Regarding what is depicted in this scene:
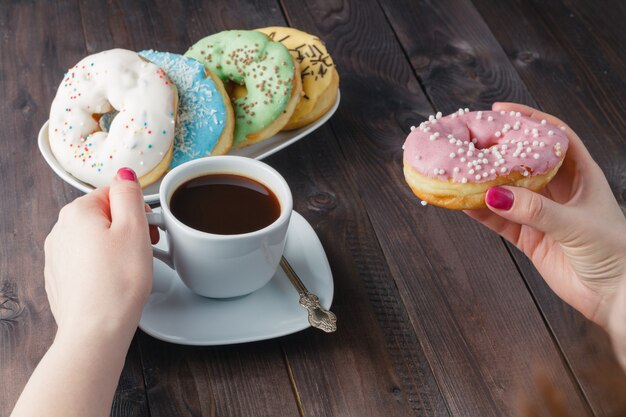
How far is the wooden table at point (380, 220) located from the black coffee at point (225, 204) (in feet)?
0.59

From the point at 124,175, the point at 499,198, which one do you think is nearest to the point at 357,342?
the point at 499,198

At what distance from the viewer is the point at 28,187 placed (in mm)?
1297

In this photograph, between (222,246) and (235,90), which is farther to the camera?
(235,90)

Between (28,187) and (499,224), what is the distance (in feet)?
2.66

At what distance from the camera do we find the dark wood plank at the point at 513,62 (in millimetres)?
1556

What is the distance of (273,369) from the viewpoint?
1.04 m

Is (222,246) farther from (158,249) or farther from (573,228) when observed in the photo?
(573,228)

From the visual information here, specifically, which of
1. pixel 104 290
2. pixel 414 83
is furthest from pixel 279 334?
pixel 414 83

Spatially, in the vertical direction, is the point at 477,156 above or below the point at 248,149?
above

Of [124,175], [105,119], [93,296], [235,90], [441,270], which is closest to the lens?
[93,296]

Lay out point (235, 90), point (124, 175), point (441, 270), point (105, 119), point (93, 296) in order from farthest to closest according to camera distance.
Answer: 1. point (235, 90)
2. point (105, 119)
3. point (441, 270)
4. point (124, 175)
5. point (93, 296)

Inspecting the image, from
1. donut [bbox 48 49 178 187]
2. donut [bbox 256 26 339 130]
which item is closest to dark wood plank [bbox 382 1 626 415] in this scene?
donut [bbox 256 26 339 130]

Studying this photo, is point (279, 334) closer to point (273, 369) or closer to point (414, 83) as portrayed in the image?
point (273, 369)

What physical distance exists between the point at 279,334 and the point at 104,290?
0.25 meters
